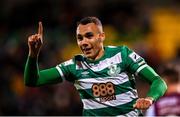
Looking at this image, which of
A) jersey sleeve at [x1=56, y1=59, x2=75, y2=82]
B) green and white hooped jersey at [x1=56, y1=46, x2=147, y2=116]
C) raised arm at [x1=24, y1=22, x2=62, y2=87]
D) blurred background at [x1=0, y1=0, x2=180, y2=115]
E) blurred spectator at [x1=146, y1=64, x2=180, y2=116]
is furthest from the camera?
blurred background at [x1=0, y1=0, x2=180, y2=115]

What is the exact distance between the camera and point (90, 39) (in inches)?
273

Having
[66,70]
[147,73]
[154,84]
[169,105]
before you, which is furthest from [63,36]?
[154,84]

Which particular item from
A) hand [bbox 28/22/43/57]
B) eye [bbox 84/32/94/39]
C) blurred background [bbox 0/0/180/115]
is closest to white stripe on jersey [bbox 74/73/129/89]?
eye [bbox 84/32/94/39]

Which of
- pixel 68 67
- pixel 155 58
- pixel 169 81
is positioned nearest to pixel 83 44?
pixel 68 67

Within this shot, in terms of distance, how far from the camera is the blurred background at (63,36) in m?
12.0

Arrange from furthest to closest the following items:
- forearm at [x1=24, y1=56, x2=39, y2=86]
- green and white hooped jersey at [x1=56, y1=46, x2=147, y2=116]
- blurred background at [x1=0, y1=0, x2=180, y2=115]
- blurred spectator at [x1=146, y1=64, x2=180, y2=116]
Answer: blurred background at [x1=0, y1=0, x2=180, y2=115] < blurred spectator at [x1=146, y1=64, x2=180, y2=116] < green and white hooped jersey at [x1=56, y1=46, x2=147, y2=116] < forearm at [x1=24, y1=56, x2=39, y2=86]

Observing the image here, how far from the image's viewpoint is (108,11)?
14.3m

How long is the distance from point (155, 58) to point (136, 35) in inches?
31.2

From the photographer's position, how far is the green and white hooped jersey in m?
6.95

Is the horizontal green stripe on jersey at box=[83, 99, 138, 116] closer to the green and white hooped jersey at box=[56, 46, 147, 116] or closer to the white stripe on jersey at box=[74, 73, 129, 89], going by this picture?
the green and white hooped jersey at box=[56, 46, 147, 116]

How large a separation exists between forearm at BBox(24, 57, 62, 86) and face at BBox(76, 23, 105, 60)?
15.4 inches

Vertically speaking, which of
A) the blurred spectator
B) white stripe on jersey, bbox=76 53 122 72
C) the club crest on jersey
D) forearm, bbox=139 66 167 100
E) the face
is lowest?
the blurred spectator

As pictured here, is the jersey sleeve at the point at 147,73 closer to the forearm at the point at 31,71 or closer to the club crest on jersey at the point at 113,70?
the club crest on jersey at the point at 113,70

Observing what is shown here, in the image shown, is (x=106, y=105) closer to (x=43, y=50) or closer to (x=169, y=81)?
(x=169, y=81)
